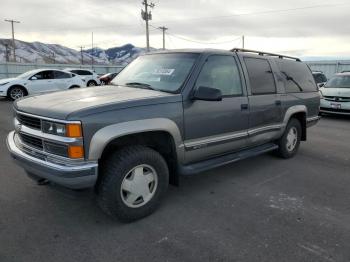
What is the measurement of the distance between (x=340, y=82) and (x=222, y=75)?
9305 mm

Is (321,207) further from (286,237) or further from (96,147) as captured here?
(96,147)

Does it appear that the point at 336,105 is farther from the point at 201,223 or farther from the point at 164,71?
the point at 201,223

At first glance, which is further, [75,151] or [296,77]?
[296,77]

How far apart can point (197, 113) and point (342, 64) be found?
79.6ft

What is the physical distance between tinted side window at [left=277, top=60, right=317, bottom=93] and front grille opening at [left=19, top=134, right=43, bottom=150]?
4151mm

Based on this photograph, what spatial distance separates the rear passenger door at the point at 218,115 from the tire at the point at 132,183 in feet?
1.67

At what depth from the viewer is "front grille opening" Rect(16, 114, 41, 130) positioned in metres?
3.38

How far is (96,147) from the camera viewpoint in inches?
122

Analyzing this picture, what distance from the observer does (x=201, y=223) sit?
140 inches

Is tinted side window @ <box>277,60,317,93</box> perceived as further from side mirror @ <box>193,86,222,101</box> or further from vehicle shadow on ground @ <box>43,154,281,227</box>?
side mirror @ <box>193,86,222,101</box>

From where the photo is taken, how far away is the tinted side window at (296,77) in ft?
19.1

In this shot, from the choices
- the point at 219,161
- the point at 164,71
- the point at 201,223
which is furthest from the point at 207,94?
the point at 201,223

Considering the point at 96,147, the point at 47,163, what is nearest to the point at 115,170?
the point at 96,147

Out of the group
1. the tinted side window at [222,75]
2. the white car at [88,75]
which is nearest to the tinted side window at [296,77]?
the tinted side window at [222,75]
